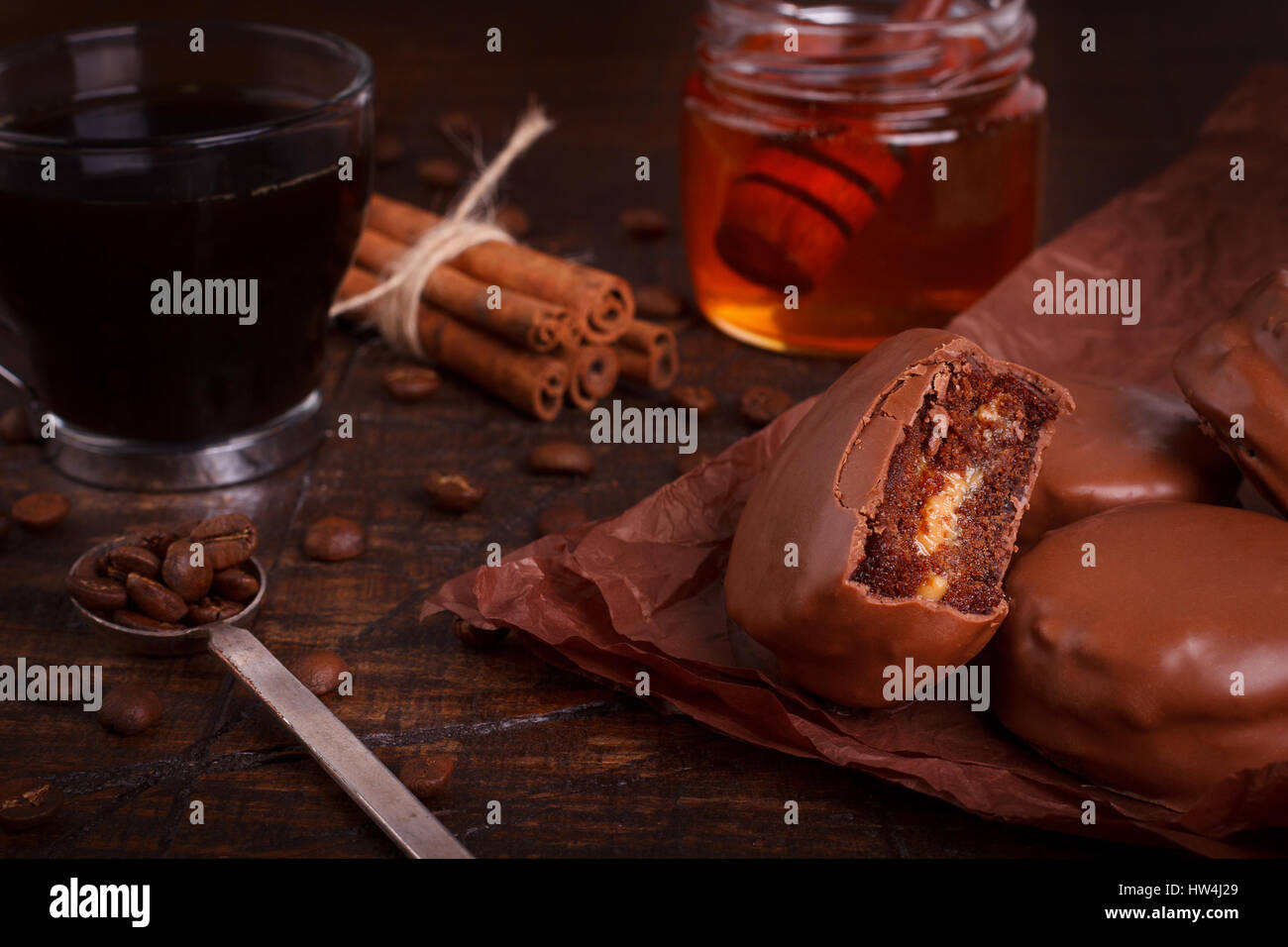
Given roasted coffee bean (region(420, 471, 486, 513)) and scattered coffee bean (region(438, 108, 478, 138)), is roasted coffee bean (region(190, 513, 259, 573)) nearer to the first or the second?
roasted coffee bean (region(420, 471, 486, 513))

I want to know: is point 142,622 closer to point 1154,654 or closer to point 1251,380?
point 1154,654

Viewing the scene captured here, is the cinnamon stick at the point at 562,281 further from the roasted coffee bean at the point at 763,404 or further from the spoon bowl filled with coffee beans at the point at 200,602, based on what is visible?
the spoon bowl filled with coffee beans at the point at 200,602

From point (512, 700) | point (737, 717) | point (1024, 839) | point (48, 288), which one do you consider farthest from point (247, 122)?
point (1024, 839)

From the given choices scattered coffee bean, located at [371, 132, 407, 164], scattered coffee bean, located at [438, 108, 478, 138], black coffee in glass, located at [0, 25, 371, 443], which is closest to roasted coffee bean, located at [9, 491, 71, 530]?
black coffee in glass, located at [0, 25, 371, 443]

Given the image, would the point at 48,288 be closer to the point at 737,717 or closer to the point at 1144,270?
the point at 737,717

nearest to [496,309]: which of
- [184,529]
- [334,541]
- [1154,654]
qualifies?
[334,541]

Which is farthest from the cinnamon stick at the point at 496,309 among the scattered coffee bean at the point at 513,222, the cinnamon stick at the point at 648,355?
the scattered coffee bean at the point at 513,222

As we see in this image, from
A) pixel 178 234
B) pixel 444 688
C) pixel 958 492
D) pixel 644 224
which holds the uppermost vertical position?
pixel 178 234
